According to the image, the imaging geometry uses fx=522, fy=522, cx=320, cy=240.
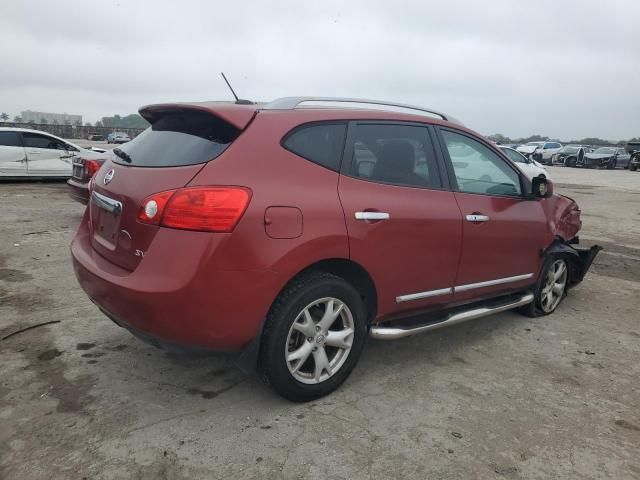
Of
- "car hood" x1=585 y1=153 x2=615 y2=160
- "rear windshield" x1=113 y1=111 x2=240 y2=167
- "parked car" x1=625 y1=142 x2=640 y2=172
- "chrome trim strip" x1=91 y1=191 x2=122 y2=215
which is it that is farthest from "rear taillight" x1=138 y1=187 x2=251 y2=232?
"car hood" x1=585 y1=153 x2=615 y2=160

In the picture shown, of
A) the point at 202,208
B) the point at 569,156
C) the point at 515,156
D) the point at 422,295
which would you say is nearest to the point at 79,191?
the point at 202,208

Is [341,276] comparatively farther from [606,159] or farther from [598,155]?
[606,159]

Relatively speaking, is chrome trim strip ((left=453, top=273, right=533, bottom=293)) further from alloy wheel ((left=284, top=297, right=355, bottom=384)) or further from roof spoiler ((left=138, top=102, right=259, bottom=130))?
roof spoiler ((left=138, top=102, right=259, bottom=130))

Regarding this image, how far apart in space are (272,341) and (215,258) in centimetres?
56

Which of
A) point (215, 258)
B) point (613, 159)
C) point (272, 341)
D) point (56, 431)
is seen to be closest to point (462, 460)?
point (272, 341)

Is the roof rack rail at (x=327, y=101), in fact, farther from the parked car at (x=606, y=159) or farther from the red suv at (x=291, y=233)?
the parked car at (x=606, y=159)

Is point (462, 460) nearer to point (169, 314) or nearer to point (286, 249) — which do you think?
point (286, 249)

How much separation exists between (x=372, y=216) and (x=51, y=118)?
9400 centimetres

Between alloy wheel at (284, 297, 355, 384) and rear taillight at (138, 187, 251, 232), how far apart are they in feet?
2.20

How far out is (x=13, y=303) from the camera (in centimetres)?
445

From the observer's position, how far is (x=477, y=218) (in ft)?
12.2

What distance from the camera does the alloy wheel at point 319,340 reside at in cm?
288

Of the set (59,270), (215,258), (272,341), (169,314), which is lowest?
(59,270)

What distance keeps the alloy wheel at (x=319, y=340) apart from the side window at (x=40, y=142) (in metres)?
12.3
